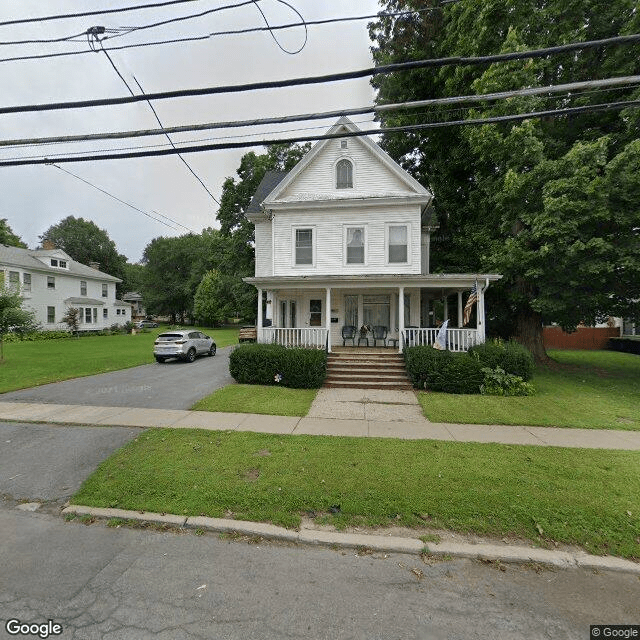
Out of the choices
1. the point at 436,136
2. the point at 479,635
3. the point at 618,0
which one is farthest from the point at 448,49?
the point at 479,635

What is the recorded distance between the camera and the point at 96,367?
1430 centimetres

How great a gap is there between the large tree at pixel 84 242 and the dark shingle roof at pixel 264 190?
51527 millimetres

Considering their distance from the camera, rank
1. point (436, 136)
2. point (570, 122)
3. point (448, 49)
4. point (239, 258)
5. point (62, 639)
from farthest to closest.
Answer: point (239, 258) → point (436, 136) → point (448, 49) → point (570, 122) → point (62, 639)

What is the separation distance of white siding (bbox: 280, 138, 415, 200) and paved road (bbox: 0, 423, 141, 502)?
37.4 ft

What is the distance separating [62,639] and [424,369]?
30.1 ft

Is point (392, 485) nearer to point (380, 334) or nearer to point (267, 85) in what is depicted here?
point (267, 85)

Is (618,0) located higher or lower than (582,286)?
higher

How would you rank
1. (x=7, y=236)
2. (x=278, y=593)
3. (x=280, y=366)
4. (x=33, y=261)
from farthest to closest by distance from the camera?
(x=7, y=236) → (x=33, y=261) → (x=280, y=366) → (x=278, y=593)

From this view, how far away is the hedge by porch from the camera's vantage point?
31.6ft

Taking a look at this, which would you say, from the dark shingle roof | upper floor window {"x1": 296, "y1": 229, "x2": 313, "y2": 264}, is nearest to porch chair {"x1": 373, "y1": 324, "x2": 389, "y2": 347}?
upper floor window {"x1": 296, "y1": 229, "x2": 313, "y2": 264}

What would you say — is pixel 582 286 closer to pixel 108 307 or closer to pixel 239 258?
pixel 239 258

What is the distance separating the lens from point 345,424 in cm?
679

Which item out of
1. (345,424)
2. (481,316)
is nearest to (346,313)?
(481,316)

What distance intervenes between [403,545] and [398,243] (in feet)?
39.6
